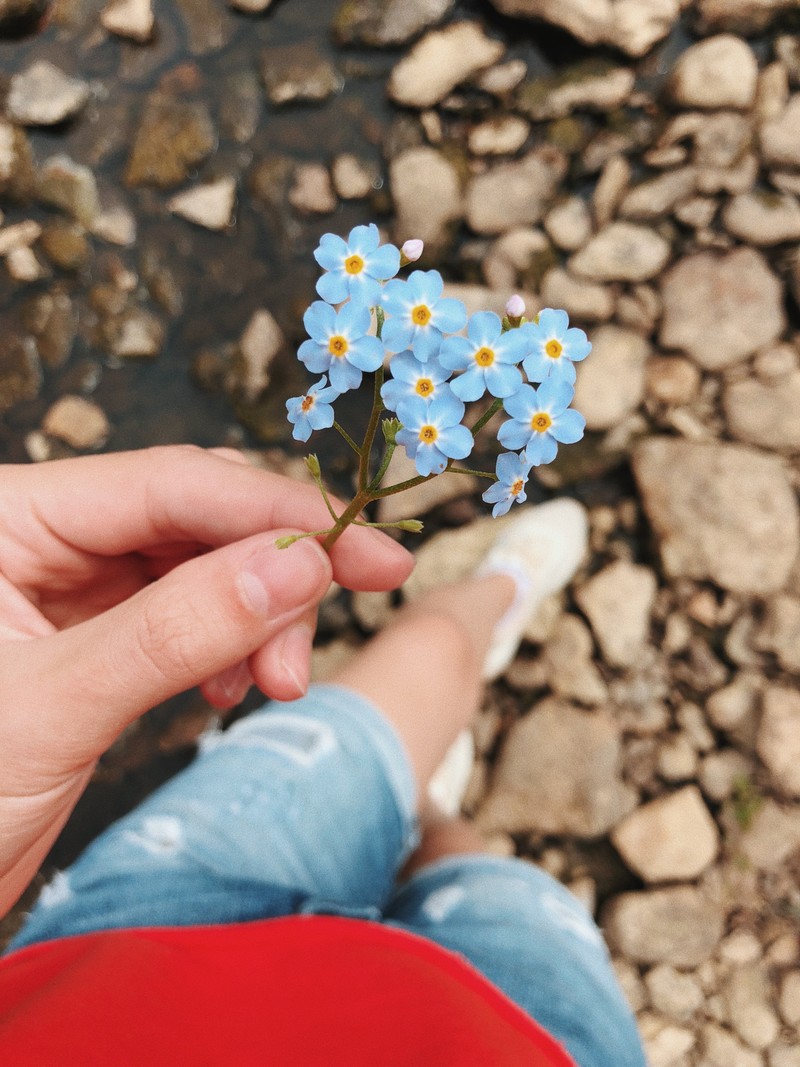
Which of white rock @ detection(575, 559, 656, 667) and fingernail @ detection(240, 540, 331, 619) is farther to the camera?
white rock @ detection(575, 559, 656, 667)

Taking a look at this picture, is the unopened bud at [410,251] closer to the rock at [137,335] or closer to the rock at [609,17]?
the rock at [137,335]

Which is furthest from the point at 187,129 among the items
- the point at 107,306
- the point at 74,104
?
the point at 107,306

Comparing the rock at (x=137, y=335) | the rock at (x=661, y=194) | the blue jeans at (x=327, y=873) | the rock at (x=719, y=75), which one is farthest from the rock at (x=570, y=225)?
the blue jeans at (x=327, y=873)

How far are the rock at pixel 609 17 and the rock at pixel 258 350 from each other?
1587mm

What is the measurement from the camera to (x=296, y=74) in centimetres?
340

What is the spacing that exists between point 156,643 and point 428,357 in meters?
0.65

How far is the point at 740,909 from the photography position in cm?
325

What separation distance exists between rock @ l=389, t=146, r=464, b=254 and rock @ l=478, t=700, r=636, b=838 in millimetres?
2055

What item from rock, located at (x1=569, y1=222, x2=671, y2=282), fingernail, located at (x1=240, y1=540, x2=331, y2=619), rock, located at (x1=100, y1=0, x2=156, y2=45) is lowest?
rock, located at (x1=569, y1=222, x2=671, y2=282)

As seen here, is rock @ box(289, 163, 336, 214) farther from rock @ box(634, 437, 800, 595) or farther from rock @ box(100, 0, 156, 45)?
rock @ box(634, 437, 800, 595)

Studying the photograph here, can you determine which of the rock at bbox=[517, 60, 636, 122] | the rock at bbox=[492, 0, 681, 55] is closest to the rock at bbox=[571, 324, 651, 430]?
the rock at bbox=[517, 60, 636, 122]

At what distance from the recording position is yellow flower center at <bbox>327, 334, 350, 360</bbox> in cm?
109

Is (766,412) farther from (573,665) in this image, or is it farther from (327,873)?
(327,873)

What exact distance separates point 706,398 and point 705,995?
2.39 metres
